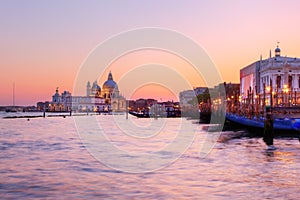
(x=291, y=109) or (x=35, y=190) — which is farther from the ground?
(x=291, y=109)

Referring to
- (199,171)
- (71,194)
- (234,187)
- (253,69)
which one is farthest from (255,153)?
(253,69)

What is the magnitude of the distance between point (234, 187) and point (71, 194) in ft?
17.7

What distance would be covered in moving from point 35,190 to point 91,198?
245cm

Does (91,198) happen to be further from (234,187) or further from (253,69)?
(253,69)

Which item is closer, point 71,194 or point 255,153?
point 71,194

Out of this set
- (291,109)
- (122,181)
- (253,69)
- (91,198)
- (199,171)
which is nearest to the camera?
(91,198)

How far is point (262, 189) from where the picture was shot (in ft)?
49.8

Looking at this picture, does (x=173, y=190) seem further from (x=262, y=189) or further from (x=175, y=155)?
(x=175, y=155)

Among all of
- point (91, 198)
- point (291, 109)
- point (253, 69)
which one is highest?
point (253, 69)

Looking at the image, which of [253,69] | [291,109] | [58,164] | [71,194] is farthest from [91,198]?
[253,69]

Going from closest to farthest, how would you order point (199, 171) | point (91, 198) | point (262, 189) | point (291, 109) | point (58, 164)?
1. point (91, 198)
2. point (262, 189)
3. point (199, 171)
4. point (58, 164)
5. point (291, 109)

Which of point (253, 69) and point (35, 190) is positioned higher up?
point (253, 69)

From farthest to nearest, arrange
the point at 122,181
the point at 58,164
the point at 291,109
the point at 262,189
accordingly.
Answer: the point at 291,109 < the point at 58,164 < the point at 122,181 < the point at 262,189

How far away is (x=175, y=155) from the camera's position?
1017 inches
